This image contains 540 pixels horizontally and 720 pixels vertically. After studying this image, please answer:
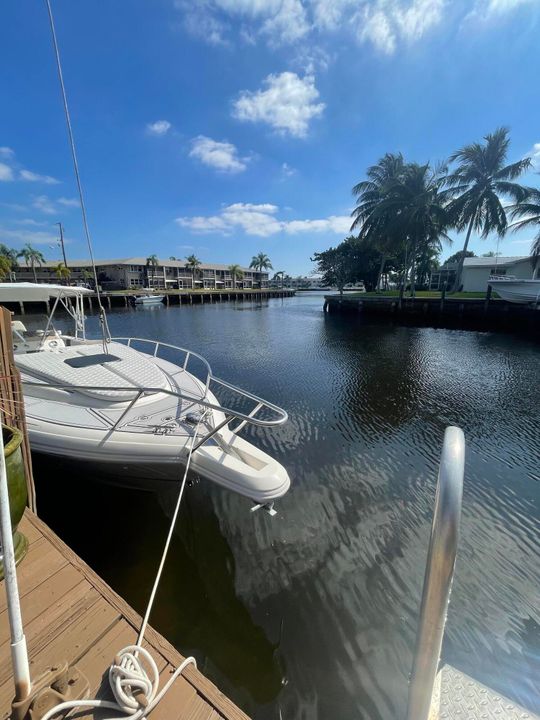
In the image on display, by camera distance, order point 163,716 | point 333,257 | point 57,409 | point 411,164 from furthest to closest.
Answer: point 333,257 < point 411,164 < point 57,409 < point 163,716

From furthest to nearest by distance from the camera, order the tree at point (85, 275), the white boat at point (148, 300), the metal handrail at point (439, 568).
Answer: the tree at point (85, 275) < the white boat at point (148, 300) < the metal handrail at point (439, 568)

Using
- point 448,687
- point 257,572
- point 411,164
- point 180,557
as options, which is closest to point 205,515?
point 180,557

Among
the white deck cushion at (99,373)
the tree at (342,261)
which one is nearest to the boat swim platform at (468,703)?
the white deck cushion at (99,373)

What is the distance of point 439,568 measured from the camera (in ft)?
3.70

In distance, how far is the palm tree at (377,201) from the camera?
3200cm

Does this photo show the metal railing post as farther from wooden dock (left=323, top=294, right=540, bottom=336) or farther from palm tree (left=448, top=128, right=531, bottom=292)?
palm tree (left=448, top=128, right=531, bottom=292)

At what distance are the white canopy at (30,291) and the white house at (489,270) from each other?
133ft

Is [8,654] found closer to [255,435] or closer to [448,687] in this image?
[448,687]

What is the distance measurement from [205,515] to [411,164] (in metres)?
36.9

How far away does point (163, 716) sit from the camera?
1.51 metres

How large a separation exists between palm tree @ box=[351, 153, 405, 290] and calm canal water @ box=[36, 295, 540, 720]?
95.0 ft

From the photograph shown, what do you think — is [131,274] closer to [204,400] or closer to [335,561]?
[204,400]

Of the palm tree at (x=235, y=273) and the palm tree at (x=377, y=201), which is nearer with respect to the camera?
the palm tree at (x=377, y=201)

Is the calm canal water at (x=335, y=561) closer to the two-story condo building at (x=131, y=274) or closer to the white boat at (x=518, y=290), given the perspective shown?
the white boat at (x=518, y=290)
